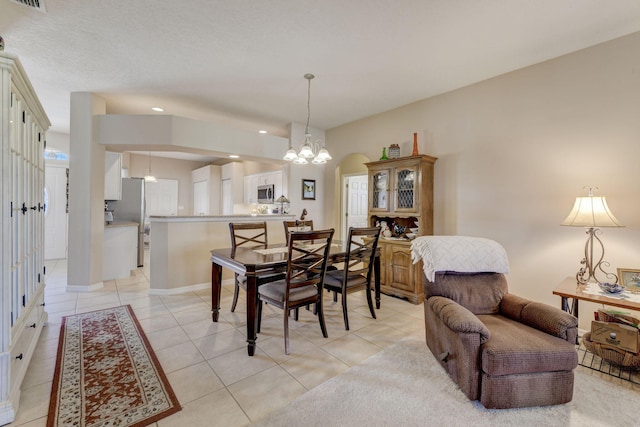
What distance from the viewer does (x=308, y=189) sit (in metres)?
5.37

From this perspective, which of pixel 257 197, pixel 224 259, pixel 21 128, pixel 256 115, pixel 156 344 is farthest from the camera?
pixel 257 197

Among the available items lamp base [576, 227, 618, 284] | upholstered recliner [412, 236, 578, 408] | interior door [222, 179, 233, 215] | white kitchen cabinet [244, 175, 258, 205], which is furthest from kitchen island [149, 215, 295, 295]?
lamp base [576, 227, 618, 284]

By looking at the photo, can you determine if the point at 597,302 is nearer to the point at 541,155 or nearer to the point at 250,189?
the point at 541,155

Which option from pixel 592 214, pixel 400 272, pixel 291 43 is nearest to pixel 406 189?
pixel 400 272

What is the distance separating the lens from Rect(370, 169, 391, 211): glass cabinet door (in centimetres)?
408

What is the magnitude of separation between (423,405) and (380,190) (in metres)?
2.93

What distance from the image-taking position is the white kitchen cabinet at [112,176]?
4.75 metres

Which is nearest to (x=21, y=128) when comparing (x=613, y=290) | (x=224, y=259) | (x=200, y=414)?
(x=224, y=259)

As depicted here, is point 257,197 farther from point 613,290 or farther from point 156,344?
point 613,290

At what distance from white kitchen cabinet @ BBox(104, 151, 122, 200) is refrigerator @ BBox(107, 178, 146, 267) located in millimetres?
544

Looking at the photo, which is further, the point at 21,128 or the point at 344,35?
the point at 344,35

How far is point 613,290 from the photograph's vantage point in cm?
217

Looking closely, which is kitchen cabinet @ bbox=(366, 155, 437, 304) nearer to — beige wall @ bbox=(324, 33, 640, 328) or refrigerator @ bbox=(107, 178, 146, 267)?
beige wall @ bbox=(324, 33, 640, 328)

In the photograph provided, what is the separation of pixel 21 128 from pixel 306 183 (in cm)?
387
